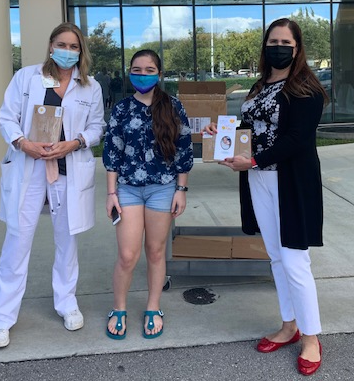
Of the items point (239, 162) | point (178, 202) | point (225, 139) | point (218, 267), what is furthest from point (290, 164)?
point (218, 267)

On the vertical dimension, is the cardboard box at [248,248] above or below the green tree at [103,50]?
below

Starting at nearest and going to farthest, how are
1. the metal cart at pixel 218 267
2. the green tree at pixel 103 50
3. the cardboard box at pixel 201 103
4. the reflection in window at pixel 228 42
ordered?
the metal cart at pixel 218 267 < the cardboard box at pixel 201 103 < the green tree at pixel 103 50 < the reflection in window at pixel 228 42

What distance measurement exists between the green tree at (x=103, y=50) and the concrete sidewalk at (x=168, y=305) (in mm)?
9004

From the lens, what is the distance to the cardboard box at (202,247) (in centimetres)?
420

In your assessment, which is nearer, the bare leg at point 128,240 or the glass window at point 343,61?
the bare leg at point 128,240

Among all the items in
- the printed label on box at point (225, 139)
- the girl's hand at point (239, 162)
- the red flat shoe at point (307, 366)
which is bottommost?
the red flat shoe at point (307, 366)

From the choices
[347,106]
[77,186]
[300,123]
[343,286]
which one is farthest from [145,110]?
[347,106]

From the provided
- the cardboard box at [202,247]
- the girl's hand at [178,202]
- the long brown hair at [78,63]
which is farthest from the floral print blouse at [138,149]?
the cardboard box at [202,247]

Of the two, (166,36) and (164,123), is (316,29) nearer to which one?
(166,36)

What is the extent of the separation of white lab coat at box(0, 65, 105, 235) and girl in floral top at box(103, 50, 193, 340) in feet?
0.61

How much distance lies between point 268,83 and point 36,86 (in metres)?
1.42

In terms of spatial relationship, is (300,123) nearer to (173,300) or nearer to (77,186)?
(77,186)

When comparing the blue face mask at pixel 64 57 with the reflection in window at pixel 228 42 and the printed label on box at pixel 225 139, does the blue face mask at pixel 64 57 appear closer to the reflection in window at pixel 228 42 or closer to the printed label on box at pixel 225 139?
the printed label on box at pixel 225 139

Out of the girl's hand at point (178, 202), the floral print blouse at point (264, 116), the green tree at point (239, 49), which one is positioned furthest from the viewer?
the green tree at point (239, 49)
